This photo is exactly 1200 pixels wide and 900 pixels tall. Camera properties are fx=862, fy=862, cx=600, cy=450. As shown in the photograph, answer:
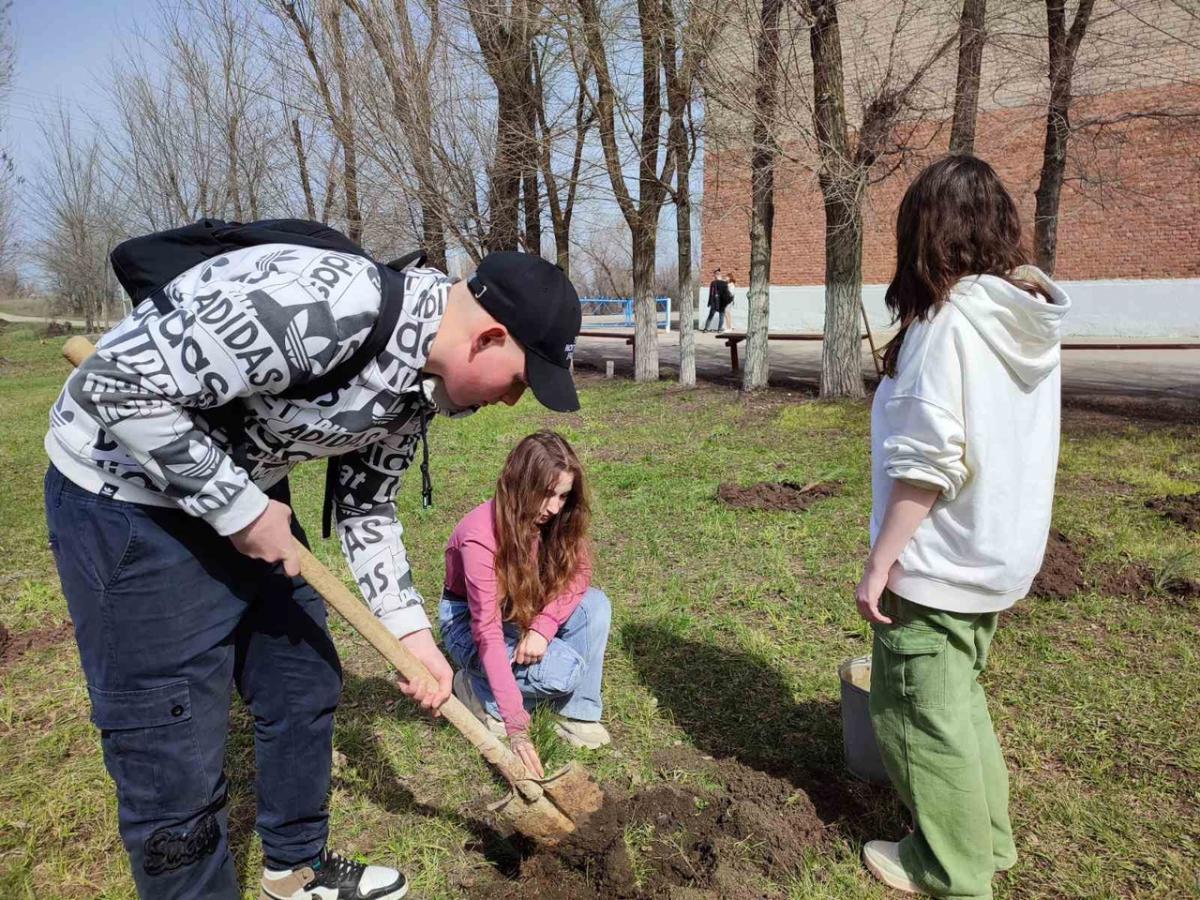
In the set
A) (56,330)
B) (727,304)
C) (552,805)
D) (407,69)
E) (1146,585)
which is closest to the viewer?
(552,805)

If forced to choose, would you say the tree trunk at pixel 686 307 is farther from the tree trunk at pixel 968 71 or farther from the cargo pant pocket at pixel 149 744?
the cargo pant pocket at pixel 149 744

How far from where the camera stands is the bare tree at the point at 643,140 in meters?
10.2

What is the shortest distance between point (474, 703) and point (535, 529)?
73 cm

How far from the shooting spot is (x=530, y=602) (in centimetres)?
299

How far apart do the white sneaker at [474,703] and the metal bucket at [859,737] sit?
115cm

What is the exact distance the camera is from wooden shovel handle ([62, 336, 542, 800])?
1.89 m

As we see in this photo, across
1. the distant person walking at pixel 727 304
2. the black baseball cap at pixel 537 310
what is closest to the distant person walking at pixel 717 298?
the distant person walking at pixel 727 304

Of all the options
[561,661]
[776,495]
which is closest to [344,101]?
[776,495]

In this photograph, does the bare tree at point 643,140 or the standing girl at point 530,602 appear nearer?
the standing girl at point 530,602

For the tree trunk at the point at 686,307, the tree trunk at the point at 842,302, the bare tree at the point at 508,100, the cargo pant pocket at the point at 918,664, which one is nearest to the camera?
the cargo pant pocket at the point at 918,664

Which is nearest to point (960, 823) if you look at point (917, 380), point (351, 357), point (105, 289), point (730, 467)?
point (917, 380)

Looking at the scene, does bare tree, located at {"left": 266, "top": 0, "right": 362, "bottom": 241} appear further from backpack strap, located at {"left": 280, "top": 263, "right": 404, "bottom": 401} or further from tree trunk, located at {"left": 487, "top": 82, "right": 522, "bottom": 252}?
backpack strap, located at {"left": 280, "top": 263, "right": 404, "bottom": 401}

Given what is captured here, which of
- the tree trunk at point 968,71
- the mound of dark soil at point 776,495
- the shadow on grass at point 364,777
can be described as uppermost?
the tree trunk at point 968,71

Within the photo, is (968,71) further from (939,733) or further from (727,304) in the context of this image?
(727,304)
